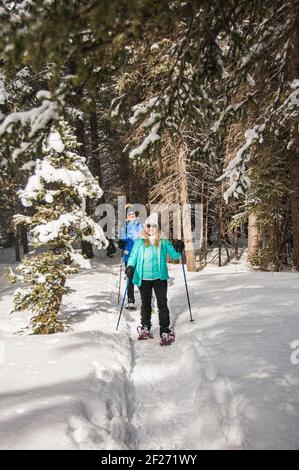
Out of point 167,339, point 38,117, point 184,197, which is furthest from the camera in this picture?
point 184,197

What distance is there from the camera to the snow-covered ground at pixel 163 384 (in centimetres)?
388

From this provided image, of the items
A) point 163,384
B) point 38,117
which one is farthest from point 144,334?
point 38,117

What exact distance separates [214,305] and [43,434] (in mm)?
5602

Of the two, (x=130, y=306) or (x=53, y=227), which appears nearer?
(x=53, y=227)

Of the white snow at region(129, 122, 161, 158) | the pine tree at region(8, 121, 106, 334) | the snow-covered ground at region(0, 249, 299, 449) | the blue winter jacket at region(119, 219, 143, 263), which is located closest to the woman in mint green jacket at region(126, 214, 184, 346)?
the snow-covered ground at region(0, 249, 299, 449)

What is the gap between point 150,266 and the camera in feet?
25.0

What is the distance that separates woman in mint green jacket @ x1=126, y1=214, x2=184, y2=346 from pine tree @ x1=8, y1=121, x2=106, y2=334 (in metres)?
1.24

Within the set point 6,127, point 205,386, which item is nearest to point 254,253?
point 205,386

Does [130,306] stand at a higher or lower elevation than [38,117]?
lower

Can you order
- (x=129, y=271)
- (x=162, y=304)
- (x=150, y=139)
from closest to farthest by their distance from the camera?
1. (x=150, y=139)
2. (x=162, y=304)
3. (x=129, y=271)

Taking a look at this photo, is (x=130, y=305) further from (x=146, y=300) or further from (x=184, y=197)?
(x=184, y=197)

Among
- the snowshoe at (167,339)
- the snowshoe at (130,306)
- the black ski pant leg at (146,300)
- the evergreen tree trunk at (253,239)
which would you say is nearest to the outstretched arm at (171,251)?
the black ski pant leg at (146,300)

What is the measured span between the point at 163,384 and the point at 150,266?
255cm

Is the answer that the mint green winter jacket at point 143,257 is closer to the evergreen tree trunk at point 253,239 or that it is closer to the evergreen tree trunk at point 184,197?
the evergreen tree trunk at point 184,197
